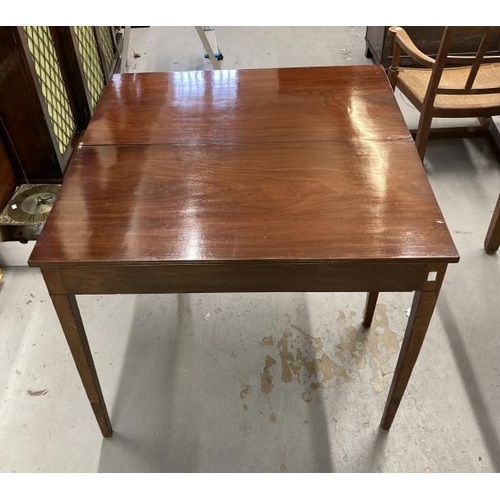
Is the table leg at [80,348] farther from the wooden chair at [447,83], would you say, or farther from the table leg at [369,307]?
the wooden chair at [447,83]

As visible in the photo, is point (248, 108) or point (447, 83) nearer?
point (248, 108)

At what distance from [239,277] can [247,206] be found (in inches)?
6.5

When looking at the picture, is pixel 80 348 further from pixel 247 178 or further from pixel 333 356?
pixel 333 356

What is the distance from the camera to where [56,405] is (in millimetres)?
1547

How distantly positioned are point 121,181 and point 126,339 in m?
0.71

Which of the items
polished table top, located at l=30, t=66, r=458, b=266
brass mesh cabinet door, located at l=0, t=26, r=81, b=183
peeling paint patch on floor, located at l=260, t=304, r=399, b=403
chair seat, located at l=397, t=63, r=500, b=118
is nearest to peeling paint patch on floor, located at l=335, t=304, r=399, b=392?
peeling paint patch on floor, located at l=260, t=304, r=399, b=403

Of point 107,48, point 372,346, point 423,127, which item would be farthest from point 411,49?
point 107,48

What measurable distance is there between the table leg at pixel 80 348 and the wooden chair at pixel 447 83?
4.75 feet

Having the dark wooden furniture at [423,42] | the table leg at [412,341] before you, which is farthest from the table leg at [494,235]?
the dark wooden furniture at [423,42]

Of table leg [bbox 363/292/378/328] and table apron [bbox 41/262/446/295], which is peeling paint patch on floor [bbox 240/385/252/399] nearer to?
table leg [bbox 363/292/378/328]

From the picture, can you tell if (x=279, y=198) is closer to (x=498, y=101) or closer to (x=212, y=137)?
(x=212, y=137)

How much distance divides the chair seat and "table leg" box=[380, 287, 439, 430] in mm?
1155

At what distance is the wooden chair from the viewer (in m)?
1.80

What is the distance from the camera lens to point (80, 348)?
122 centimetres
